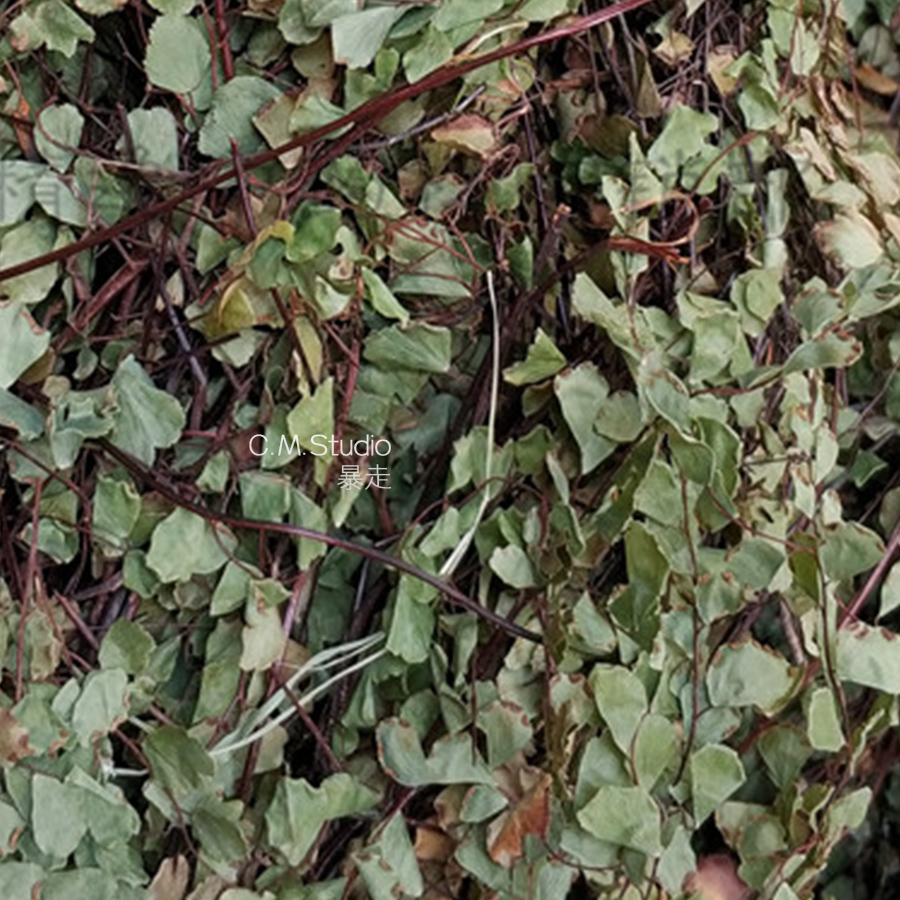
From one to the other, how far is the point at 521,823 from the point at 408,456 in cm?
17

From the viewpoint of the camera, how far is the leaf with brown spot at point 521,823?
60cm

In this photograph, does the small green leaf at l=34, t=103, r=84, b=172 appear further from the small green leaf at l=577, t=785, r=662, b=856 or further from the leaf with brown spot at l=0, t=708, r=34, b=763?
the small green leaf at l=577, t=785, r=662, b=856

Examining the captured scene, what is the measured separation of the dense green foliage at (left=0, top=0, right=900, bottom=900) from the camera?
577mm

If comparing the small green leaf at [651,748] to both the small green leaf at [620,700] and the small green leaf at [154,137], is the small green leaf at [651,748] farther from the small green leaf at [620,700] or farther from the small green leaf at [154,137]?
the small green leaf at [154,137]

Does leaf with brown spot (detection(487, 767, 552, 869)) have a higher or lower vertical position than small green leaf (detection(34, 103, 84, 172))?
lower

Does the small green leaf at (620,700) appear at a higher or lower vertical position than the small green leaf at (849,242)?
lower

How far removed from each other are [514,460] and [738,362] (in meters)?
0.11

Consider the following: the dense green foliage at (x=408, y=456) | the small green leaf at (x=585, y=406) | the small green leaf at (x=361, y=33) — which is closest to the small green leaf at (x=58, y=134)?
the dense green foliage at (x=408, y=456)

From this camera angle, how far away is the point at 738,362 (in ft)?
2.04

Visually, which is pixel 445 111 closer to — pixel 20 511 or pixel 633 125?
pixel 633 125

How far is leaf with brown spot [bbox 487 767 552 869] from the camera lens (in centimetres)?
60

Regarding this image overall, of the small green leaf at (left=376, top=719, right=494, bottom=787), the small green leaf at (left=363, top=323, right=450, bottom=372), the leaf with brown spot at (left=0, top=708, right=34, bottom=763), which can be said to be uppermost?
the small green leaf at (left=363, top=323, right=450, bottom=372)

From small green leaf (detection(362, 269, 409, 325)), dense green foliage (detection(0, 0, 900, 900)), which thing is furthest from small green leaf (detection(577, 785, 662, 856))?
small green leaf (detection(362, 269, 409, 325))

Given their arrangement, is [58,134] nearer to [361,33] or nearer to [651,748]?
[361,33]
